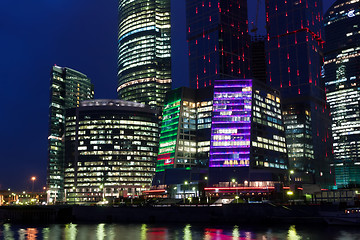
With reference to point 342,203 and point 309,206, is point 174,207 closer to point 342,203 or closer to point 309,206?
point 309,206

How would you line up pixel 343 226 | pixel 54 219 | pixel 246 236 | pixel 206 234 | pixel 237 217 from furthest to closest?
pixel 54 219 < pixel 237 217 < pixel 343 226 < pixel 206 234 < pixel 246 236

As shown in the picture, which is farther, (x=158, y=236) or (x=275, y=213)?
(x=275, y=213)

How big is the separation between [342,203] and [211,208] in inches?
1488

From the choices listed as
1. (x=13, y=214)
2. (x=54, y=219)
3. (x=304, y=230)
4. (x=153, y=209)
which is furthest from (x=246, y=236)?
(x=13, y=214)

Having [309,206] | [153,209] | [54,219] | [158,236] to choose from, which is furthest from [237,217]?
[54,219]

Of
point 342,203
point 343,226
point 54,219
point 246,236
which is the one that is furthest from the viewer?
point 54,219

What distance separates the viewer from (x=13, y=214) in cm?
17850

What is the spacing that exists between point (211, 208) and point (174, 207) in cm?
1296

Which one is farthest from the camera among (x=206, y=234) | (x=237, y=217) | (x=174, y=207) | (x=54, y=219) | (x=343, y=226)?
(x=54, y=219)

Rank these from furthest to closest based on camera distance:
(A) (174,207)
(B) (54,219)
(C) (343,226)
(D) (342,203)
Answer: (B) (54,219) < (A) (174,207) < (D) (342,203) < (C) (343,226)

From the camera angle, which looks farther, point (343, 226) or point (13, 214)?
point (13, 214)

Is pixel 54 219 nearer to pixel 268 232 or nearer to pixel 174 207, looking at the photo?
pixel 174 207

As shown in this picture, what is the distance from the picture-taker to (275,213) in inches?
4764

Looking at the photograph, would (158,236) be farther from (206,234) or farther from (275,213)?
(275,213)
